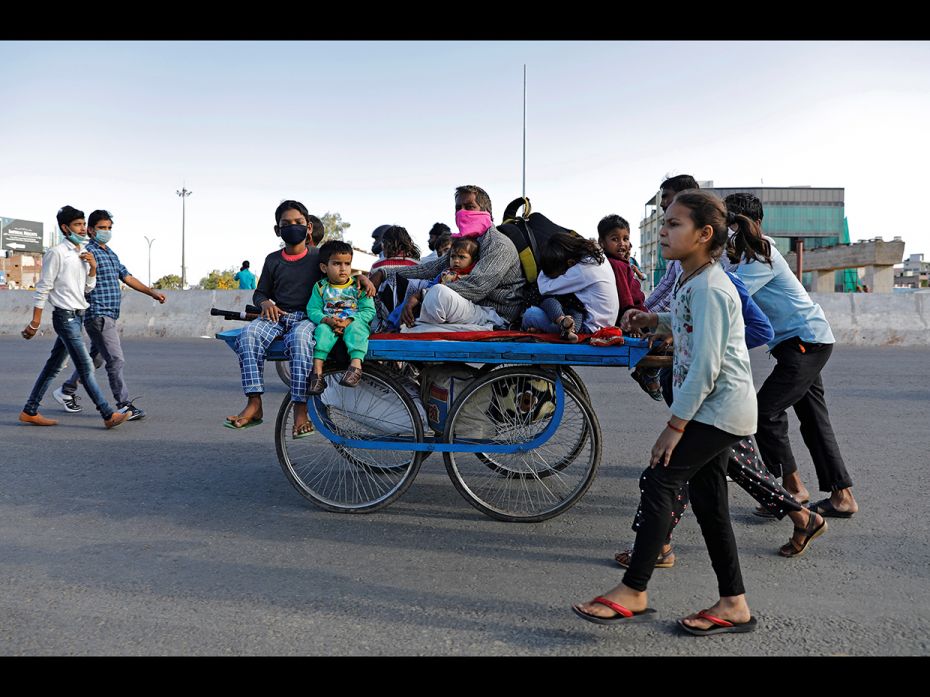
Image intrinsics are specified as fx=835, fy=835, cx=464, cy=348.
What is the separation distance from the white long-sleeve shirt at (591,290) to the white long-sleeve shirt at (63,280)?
16.4 ft

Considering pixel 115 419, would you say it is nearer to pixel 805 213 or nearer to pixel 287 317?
pixel 287 317

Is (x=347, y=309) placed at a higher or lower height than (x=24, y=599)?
higher

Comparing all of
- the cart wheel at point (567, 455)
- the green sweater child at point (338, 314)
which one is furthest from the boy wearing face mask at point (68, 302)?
the cart wheel at point (567, 455)

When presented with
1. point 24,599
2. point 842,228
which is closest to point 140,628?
point 24,599

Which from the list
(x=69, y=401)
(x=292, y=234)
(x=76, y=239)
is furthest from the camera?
(x=69, y=401)

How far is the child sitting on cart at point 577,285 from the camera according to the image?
16.0 ft

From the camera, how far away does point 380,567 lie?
404cm

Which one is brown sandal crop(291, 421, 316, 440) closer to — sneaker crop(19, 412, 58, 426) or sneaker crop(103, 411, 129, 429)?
sneaker crop(103, 411, 129, 429)

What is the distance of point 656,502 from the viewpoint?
331cm

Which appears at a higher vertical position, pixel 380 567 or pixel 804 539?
pixel 804 539

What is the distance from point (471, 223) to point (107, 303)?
4.47 meters

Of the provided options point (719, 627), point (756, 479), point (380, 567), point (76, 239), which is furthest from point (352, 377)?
point (76, 239)
